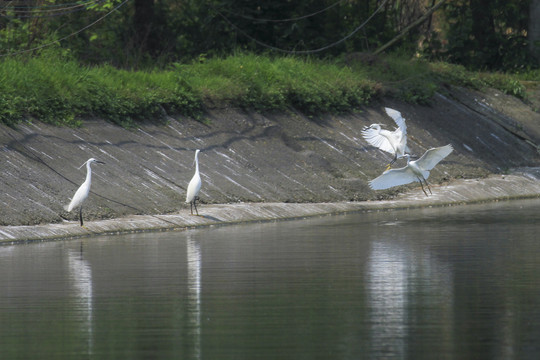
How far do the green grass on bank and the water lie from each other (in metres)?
6.43

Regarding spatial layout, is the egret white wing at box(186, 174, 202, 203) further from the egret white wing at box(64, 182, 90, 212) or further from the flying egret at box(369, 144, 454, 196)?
the flying egret at box(369, 144, 454, 196)

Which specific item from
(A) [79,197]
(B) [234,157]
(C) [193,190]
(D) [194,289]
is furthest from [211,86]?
(D) [194,289]

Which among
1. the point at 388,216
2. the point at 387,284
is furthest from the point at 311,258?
the point at 388,216

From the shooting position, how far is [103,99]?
25062 mm

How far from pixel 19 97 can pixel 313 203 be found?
21.4ft

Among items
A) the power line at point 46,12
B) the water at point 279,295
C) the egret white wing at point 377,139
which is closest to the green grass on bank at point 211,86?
the power line at point 46,12

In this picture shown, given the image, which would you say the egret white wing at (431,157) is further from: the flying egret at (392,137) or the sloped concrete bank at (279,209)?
the sloped concrete bank at (279,209)

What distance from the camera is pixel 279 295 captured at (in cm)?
1195

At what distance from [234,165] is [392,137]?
352 centimetres

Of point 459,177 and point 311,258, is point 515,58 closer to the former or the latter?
point 459,177

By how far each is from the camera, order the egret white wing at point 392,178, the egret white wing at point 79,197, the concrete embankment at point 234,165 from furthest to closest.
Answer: the egret white wing at point 392,178 < the concrete embankment at point 234,165 < the egret white wing at point 79,197

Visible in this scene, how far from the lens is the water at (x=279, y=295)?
935 cm

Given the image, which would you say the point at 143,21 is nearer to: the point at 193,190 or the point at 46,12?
the point at 46,12

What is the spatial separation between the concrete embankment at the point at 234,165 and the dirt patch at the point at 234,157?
0.10 ft
